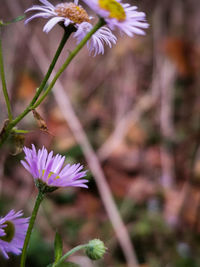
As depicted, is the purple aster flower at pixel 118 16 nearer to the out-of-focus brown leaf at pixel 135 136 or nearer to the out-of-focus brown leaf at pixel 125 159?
the out-of-focus brown leaf at pixel 125 159

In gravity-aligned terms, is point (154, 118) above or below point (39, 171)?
above

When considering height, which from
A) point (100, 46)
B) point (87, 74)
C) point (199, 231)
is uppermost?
point (87, 74)

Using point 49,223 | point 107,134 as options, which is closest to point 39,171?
point 49,223

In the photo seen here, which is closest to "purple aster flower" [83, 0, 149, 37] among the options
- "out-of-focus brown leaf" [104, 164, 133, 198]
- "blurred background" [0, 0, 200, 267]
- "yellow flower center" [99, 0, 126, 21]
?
"yellow flower center" [99, 0, 126, 21]

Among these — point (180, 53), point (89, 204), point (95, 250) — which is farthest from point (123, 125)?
point (95, 250)

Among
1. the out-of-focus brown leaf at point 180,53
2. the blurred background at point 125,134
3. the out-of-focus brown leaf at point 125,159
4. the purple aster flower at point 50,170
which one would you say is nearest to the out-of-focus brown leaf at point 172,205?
the blurred background at point 125,134

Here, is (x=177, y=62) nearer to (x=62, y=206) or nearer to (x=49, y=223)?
(x=62, y=206)

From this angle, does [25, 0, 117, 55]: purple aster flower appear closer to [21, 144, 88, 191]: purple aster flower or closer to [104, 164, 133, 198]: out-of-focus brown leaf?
[21, 144, 88, 191]: purple aster flower
